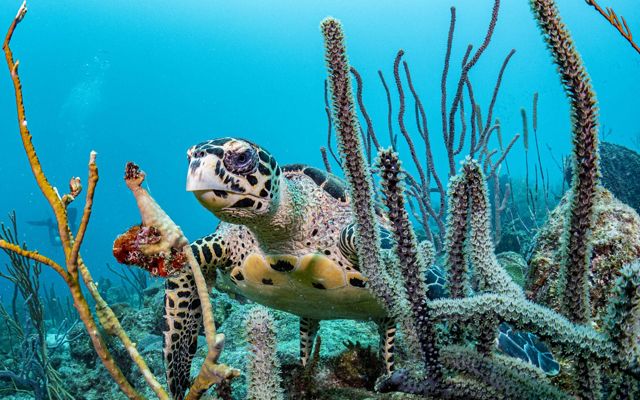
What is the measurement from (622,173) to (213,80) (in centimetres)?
9065

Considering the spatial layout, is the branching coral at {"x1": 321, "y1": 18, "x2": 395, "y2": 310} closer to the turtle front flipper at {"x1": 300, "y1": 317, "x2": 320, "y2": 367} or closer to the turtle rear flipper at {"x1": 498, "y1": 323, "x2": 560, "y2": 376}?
the turtle rear flipper at {"x1": 498, "y1": 323, "x2": 560, "y2": 376}

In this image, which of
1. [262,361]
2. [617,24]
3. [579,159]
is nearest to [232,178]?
[262,361]

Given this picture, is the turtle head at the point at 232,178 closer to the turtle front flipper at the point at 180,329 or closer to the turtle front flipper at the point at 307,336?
the turtle front flipper at the point at 180,329

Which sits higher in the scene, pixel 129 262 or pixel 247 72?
pixel 247 72

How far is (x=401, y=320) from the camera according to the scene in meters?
1.62

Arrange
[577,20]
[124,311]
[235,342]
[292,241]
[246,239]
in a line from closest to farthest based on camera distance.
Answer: [292,241] < [246,239] < [235,342] < [124,311] < [577,20]

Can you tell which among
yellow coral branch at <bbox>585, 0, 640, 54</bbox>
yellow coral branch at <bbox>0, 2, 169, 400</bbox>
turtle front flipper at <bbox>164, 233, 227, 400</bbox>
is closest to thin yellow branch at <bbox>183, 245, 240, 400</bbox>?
yellow coral branch at <bbox>0, 2, 169, 400</bbox>

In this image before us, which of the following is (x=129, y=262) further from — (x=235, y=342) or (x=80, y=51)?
(x=80, y=51)

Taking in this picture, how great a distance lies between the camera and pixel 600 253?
2.54 meters

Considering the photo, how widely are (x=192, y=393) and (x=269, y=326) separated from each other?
2.74 feet

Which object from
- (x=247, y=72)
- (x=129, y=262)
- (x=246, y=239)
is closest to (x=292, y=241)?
(x=246, y=239)

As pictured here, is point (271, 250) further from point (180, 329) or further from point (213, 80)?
point (213, 80)

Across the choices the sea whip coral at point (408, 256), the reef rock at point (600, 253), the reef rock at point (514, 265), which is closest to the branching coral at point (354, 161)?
the sea whip coral at point (408, 256)

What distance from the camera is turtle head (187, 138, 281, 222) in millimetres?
2010
